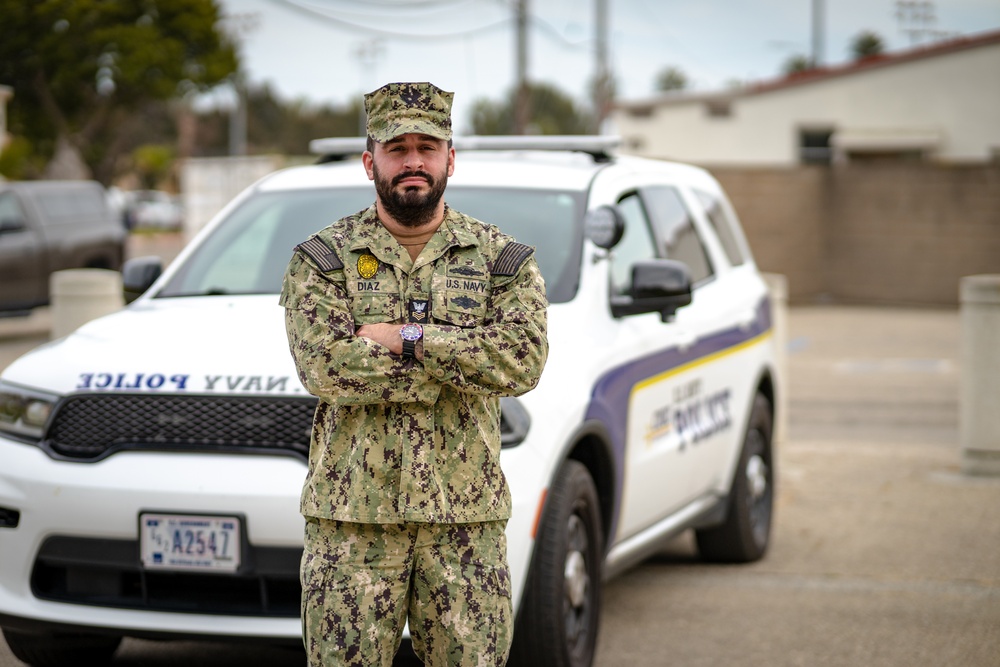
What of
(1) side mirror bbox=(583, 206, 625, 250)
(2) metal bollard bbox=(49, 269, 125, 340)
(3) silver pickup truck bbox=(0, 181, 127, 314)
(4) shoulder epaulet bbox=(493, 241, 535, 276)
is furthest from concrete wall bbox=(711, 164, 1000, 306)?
(4) shoulder epaulet bbox=(493, 241, 535, 276)

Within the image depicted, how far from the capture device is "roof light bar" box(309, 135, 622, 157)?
242 inches

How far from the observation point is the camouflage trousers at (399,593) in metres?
3.22

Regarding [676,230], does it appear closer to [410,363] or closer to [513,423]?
[513,423]

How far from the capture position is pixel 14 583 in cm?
446

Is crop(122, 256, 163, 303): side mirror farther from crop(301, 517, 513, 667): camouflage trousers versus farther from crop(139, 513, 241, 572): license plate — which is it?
crop(301, 517, 513, 667): camouflage trousers

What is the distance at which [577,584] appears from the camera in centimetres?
487

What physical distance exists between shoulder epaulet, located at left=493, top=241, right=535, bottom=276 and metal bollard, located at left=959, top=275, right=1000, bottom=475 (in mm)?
6259

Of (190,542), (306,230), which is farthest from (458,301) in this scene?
(306,230)

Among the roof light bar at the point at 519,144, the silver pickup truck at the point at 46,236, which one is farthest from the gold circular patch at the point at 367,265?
the silver pickup truck at the point at 46,236

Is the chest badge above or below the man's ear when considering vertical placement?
below

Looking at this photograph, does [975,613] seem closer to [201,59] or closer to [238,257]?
[238,257]

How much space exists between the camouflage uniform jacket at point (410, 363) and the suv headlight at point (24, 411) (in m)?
1.55

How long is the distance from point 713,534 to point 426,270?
395cm

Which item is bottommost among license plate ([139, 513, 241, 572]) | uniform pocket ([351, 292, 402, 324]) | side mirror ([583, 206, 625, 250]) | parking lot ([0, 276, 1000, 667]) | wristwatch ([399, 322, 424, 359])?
parking lot ([0, 276, 1000, 667])
